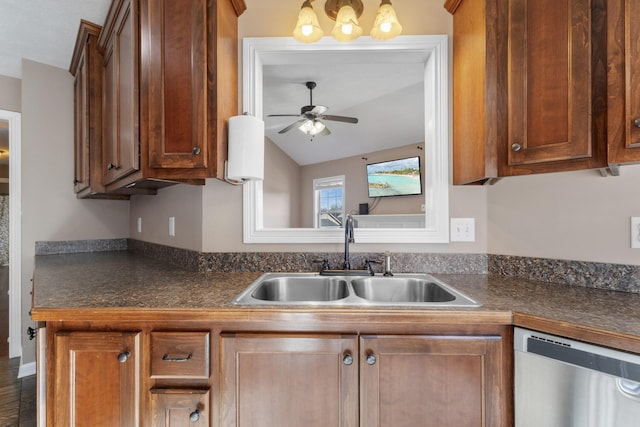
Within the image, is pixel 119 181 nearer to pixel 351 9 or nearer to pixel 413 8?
pixel 351 9

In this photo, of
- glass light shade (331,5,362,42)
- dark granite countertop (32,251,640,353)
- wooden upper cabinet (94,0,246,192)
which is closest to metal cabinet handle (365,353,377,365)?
dark granite countertop (32,251,640,353)

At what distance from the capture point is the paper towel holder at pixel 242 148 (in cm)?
135

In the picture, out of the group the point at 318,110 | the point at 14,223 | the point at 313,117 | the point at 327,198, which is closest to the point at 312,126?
the point at 313,117

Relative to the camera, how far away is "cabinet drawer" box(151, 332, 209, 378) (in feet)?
3.13

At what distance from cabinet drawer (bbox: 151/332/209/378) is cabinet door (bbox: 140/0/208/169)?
28.1 inches

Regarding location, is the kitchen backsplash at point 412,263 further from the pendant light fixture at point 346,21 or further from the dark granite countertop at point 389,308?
the pendant light fixture at point 346,21

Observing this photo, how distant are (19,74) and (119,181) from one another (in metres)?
1.70

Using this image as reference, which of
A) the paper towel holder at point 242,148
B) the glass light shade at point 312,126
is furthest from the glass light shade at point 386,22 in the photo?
the glass light shade at point 312,126

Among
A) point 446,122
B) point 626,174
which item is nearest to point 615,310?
point 626,174

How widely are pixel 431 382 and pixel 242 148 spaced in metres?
1.20

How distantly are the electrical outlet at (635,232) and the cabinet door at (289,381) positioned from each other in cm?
122

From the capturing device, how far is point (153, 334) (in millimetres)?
956

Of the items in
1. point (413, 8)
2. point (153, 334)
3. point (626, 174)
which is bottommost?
point (153, 334)

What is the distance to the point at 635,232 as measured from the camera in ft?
3.81
